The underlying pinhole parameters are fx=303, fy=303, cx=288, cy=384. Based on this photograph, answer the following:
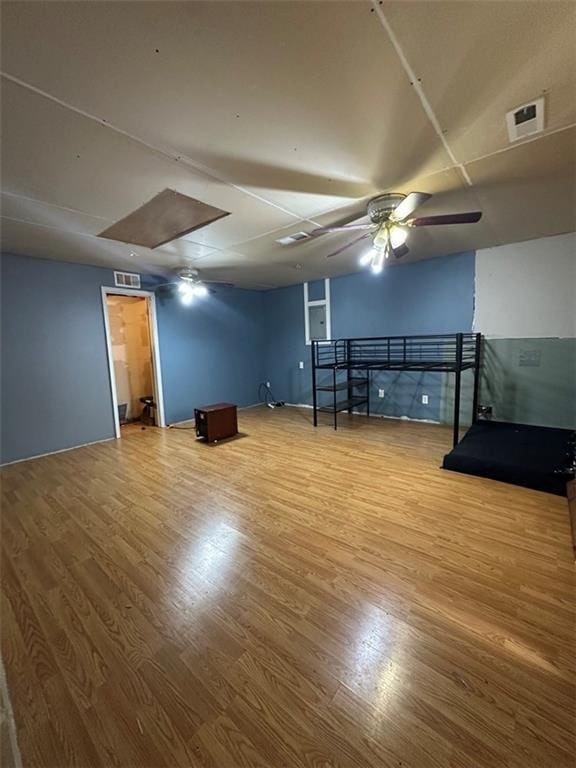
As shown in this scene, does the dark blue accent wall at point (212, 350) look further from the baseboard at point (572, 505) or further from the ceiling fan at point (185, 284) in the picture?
the baseboard at point (572, 505)

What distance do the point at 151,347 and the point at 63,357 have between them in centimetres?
126

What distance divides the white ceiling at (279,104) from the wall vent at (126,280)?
172cm

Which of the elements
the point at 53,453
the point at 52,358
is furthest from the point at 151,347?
the point at 53,453

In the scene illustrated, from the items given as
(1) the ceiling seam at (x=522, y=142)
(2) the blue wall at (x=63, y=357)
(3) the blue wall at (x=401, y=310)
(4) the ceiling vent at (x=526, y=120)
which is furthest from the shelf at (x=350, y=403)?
(4) the ceiling vent at (x=526, y=120)

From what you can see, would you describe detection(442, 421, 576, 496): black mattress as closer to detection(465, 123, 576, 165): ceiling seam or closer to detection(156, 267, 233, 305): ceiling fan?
detection(465, 123, 576, 165): ceiling seam

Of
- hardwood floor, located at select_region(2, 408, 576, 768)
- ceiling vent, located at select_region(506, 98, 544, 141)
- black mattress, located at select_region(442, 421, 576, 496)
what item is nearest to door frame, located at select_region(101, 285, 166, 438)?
hardwood floor, located at select_region(2, 408, 576, 768)

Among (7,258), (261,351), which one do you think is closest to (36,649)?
(7,258)

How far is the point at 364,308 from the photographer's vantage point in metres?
5.15

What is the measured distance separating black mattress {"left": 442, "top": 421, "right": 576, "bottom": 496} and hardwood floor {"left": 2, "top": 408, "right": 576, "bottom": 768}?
16 cm

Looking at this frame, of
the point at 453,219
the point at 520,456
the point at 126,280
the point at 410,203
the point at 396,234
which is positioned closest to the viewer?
the point at 410,203

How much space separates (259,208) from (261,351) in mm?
4272

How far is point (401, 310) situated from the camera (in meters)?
4.77

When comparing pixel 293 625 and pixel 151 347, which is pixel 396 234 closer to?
pixel 293 625

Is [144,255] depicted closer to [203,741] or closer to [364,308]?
[364,308]
